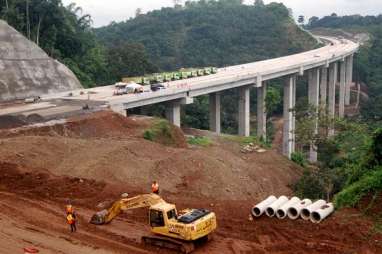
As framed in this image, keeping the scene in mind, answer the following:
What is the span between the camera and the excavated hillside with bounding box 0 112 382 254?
19391mm

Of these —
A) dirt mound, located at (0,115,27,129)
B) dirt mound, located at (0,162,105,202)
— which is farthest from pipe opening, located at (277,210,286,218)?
dirt mound, located at (0,115,27,129)

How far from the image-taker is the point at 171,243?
61.2 feet

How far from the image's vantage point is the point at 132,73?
77250mm

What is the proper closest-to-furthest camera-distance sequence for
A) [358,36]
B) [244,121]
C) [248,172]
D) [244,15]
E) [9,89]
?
[248,172] → [9,89] → [244,121] → [244,15] → [358,36]

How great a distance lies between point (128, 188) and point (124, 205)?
18.1 ft

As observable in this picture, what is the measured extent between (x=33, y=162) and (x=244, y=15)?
130265mm

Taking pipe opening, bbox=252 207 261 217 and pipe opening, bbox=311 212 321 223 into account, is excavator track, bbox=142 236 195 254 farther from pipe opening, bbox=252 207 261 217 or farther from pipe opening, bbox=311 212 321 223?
pipe opening, bbox=311 212 321 223


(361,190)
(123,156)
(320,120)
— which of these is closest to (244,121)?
(320,120)

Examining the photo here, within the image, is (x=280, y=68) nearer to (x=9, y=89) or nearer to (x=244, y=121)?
(x=244, y=121)

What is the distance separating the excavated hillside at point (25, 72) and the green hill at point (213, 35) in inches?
2765

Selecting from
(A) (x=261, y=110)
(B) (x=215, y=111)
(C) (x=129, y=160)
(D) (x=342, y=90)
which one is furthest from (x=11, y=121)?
(D) (x=342, y=90)

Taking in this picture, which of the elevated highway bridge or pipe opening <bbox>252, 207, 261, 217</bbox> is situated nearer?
pipe opening <bbox>252, 207, 261, 217</bbox>

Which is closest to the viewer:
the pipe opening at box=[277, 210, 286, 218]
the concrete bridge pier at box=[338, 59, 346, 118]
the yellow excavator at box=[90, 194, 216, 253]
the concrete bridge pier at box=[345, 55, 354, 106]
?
the yellow excavator at box=[90, 194, 216, 253]

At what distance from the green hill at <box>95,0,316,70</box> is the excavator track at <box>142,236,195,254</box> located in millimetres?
108340
